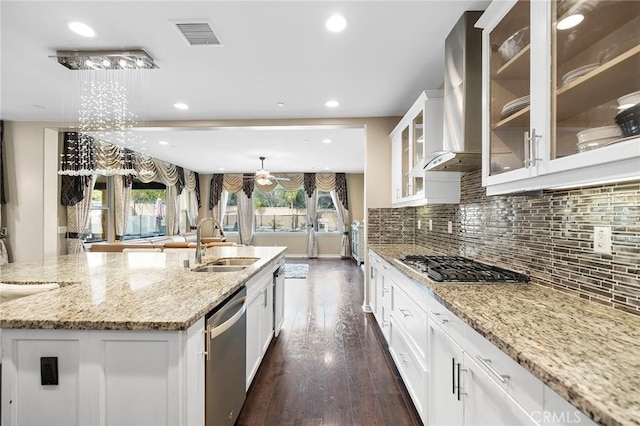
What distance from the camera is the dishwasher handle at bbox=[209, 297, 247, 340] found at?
140 cm

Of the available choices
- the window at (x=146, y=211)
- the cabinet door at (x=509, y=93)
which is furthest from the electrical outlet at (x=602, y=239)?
the window at (x=146, y=211)

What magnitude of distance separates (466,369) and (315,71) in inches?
98.7

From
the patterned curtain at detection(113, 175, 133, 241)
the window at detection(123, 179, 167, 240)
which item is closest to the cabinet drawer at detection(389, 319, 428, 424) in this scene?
the patterned curtain at detection(113, 175, 133, 241)

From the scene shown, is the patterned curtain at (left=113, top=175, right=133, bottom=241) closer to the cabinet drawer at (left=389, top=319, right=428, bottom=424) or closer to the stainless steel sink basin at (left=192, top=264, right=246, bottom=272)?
the stainless steel sink basin at (left=192, top=264, right=246, bottom=272)

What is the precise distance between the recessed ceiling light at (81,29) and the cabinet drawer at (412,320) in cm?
292

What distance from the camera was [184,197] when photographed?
8.53 m

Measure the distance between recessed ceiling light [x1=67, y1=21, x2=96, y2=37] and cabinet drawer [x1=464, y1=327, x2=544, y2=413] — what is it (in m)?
2.98

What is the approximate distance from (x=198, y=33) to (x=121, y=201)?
501 cm

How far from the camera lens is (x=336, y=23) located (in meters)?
2.01

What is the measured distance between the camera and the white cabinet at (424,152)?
2.50 m

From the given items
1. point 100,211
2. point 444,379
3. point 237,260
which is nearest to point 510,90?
point 444,379

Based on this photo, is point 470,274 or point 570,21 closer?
point 570,21

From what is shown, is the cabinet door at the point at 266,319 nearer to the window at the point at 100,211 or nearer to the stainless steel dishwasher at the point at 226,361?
the stainless steel dishwasher at the point at 226,361

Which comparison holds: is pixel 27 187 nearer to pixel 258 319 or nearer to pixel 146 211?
pixel 146 211
